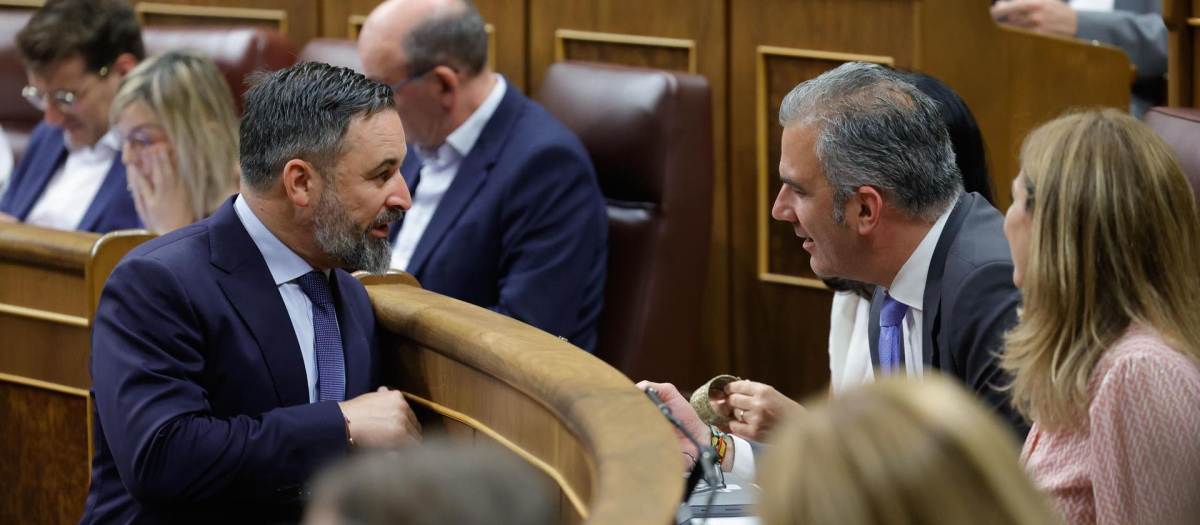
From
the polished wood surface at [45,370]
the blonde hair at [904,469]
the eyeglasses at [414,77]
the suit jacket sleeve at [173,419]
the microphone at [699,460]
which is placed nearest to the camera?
the blonde hair at [904,469]

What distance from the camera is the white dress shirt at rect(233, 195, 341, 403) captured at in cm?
185

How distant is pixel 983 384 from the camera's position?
173cm

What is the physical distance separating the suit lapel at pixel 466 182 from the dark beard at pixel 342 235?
35.9 inches

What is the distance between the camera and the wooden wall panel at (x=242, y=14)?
13.0 feet

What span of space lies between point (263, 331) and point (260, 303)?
38 millimetres

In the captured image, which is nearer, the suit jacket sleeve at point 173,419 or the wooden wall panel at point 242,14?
the suit jacket sleeve at point 173,419

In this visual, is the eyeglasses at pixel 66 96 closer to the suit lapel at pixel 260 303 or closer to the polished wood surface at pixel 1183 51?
the suit lapel at pixel 260 303

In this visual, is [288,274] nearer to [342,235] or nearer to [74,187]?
[342,235]

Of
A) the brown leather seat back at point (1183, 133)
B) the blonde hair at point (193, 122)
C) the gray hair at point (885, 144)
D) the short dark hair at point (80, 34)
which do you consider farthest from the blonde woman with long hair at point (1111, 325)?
the short dark hair at point (80, 34)

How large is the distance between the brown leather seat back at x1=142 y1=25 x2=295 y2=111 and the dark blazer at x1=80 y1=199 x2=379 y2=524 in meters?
1.94

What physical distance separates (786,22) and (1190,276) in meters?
1.70

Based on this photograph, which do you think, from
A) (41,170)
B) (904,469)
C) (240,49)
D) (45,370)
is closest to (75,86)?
(41,170)

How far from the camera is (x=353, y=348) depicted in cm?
189

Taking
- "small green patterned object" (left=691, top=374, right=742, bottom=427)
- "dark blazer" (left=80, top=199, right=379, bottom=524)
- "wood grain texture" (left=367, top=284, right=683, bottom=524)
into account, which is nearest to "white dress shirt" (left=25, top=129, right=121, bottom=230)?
"wood grain texture" (left=367, top=284, right=683, bottom=524)
